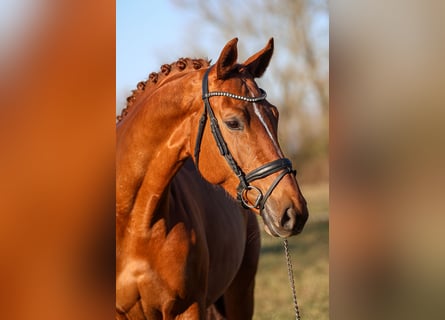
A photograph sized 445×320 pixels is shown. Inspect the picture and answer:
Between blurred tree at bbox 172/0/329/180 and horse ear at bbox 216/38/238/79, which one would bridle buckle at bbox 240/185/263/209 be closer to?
horse ear at bbox 216/38/238/79

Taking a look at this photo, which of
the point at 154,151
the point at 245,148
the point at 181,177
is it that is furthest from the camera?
the point at 181,177

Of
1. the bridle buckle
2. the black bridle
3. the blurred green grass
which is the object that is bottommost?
the blurred green grass

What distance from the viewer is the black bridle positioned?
1.72 m

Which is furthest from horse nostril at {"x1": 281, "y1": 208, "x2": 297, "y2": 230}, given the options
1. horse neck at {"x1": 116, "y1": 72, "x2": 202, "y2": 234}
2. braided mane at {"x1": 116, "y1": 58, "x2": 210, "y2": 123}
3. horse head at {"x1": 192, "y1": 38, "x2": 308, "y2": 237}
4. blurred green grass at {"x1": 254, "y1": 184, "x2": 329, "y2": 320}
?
blurred green grass at {"x1": 254, "y1": 184, "x2": 329, "y2": 320}

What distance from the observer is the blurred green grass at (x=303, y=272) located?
594 centimetres

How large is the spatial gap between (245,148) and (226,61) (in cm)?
32

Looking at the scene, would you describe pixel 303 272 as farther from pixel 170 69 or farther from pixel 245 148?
pixel 245 148

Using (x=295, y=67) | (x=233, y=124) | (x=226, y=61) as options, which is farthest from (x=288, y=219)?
(x=295, y=67)

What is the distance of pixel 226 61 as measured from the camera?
1.87 m

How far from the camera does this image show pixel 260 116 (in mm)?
1781

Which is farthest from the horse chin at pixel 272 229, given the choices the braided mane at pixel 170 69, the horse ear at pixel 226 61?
the braided mane at pixel 170 69
